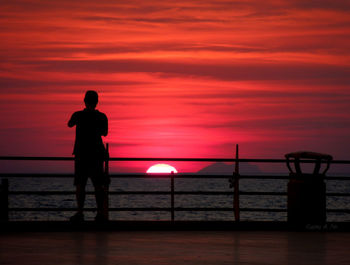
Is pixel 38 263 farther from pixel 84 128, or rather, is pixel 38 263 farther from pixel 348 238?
pixel 348 238

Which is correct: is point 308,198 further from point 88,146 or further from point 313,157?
point 88,146

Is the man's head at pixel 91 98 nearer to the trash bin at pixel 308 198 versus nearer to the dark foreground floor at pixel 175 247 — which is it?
the dark foreground floor at pixel 175 247

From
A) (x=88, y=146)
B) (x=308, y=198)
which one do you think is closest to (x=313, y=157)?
(x=308, y=198)

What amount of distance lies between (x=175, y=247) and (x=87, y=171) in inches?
105

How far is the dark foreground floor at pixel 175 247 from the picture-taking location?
316 inches

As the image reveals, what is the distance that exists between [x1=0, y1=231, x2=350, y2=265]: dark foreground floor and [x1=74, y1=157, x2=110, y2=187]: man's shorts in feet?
2.61

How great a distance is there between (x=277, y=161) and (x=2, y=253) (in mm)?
5661

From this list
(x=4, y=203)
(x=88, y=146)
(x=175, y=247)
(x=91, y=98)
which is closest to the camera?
(x=175, y=247)

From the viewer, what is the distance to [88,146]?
11375mm

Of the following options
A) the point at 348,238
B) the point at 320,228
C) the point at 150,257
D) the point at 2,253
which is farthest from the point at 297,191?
the point at 2,253

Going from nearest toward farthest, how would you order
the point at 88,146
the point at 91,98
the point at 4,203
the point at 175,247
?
the point at 175,247 → the point at 91,98 → the point at 88,146 → the point at 4,203

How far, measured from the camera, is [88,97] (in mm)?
11219

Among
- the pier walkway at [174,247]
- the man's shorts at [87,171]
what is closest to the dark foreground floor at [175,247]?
the pier walkway at [174,247]

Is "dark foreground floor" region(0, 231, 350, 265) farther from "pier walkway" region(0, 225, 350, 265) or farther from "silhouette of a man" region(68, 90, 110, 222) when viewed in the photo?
"silhouette of a man" region(68, 90, 110, 222)
